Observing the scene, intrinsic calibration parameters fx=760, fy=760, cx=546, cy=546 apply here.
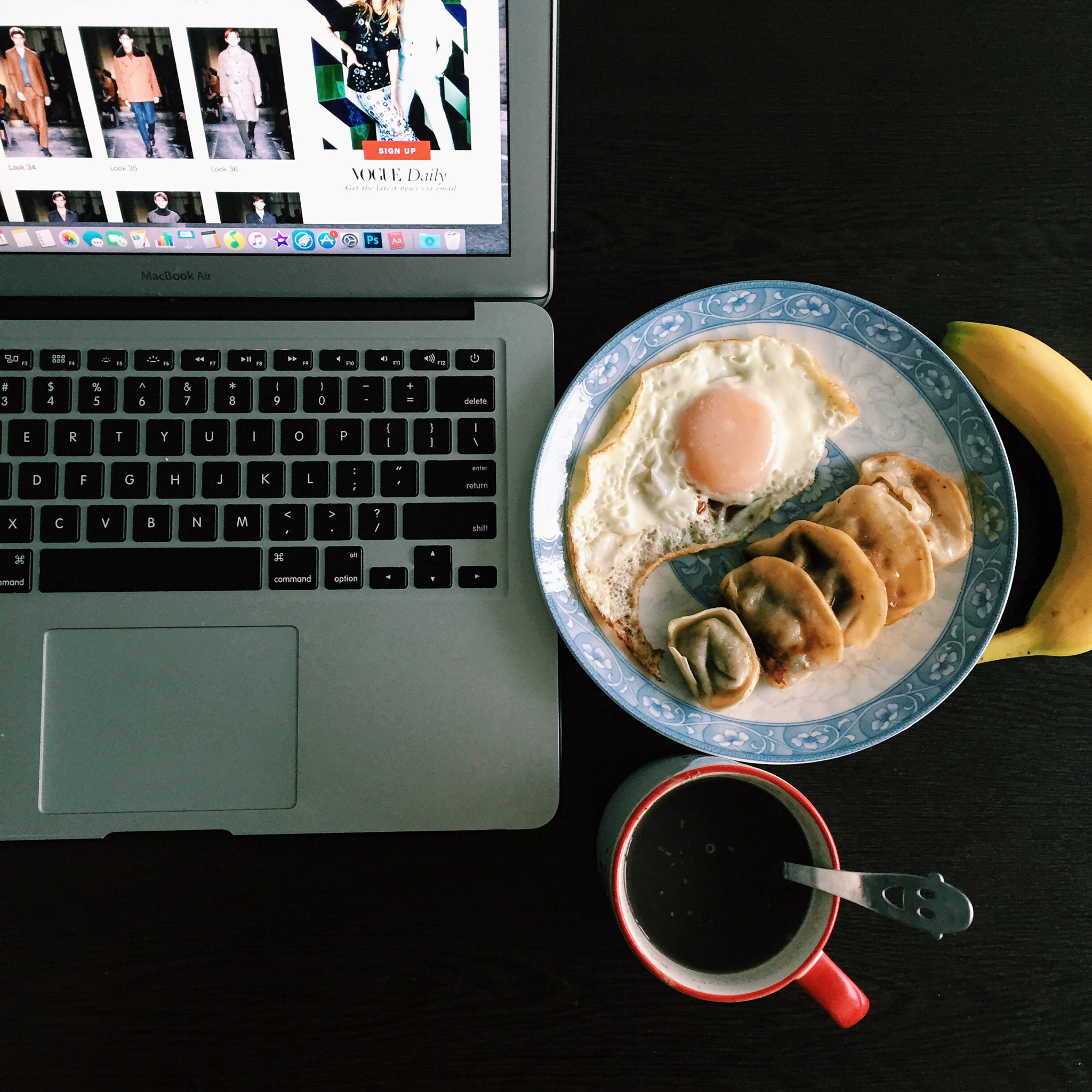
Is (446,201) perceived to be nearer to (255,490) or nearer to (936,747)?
(255,490)

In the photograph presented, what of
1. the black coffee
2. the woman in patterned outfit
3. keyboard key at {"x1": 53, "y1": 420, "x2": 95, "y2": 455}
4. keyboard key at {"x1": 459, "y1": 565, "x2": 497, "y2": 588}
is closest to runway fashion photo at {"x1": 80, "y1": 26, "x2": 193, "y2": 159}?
the woman in patterned outfit

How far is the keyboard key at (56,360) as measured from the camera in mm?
779

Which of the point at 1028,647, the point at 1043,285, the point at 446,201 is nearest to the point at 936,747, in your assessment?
the point at 1028,647

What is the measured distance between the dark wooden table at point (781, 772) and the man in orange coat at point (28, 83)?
0.50 meters

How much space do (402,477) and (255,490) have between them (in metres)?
0.15

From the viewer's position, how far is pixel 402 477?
77 centimetres

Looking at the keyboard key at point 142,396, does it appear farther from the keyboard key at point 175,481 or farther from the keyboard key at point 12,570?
the keyboard key at point 12,570

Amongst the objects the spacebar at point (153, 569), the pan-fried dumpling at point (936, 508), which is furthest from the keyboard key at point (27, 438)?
the pan-fried dumpling at point (936, 508)

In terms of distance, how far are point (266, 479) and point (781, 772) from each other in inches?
25.2

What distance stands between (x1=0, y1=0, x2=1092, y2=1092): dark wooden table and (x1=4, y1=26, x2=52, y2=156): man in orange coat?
50 cm

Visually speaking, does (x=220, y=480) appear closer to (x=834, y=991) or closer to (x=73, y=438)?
(x=73, y=438)

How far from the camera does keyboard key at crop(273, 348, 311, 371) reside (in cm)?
78

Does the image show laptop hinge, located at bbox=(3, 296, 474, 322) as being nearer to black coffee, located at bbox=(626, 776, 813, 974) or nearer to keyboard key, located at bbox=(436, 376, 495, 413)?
keyboard key, located at bbox=(436, 376, 495, 413)

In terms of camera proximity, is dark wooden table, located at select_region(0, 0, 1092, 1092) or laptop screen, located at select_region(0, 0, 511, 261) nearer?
laptop screen, located at select_region(0, 0, 511, 261)
